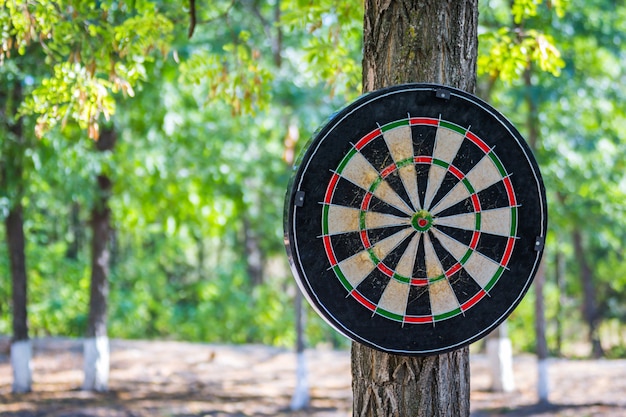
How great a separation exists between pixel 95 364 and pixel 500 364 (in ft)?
16.1

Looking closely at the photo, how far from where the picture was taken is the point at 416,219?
98.5 inches

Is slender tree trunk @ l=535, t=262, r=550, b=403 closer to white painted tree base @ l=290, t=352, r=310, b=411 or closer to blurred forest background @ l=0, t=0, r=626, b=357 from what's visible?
blurred forest background @ l=0, t=0, r=626, b=357

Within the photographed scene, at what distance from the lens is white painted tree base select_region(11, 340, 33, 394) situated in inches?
327

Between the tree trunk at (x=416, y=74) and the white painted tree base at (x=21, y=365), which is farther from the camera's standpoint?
the white painted tree base at (x=21, y=365)

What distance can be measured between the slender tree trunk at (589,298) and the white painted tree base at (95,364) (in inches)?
352

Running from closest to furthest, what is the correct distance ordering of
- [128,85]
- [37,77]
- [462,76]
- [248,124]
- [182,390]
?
[462,76]
[128,85]
[37,77]
[182,390]
[248,124]

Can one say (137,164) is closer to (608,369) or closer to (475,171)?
(475,171)

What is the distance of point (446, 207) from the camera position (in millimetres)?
2521

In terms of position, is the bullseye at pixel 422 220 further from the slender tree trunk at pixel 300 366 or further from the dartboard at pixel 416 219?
the slender tree trunk at pixel 300 366

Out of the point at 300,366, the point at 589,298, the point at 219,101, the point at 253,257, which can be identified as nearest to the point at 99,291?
the point at 300,366

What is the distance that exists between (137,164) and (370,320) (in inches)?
232

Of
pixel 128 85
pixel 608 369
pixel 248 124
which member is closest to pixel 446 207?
pixel 128 85

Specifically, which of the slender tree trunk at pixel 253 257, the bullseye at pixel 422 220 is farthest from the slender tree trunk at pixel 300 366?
the slender tree trunk at pixel 253 257

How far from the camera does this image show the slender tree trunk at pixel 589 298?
13.7 metres
